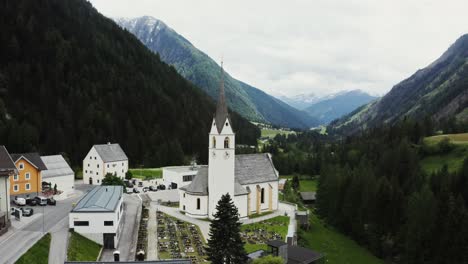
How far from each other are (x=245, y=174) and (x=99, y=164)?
40.8 metres

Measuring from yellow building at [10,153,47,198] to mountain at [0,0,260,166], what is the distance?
114 ft

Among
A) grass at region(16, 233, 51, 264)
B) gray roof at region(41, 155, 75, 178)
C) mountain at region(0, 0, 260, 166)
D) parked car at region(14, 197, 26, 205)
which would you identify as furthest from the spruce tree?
mountain at region(0, 0, 260, 166)

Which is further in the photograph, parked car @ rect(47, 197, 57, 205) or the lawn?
the lawn

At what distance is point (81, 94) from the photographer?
127438 millimetres

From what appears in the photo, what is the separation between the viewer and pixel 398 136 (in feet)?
426

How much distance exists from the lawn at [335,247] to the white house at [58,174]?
145ft

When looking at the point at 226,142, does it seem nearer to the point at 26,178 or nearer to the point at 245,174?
the point at 245,174

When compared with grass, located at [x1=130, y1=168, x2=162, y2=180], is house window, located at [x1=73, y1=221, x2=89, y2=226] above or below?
above

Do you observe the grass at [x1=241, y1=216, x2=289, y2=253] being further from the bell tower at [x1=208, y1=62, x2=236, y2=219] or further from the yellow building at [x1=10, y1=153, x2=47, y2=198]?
the yellow building at [x1=10, y1=153, x2=47, y2=198]

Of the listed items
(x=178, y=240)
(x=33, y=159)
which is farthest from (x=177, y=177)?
(x=178, y=240)

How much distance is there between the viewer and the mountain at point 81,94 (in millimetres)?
114188

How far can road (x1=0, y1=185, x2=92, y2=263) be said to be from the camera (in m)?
37.8

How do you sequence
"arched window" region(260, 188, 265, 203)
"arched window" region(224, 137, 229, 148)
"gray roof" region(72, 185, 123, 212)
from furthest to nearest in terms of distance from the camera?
"arched window" region(260, 188, 265, 203) < "arched window" region(224, 137, 229, 148) < "gray roof" region(72, 185, 123, 212)

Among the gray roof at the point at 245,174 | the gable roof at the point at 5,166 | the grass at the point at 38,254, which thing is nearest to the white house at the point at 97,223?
the grass at the point at 38,254
